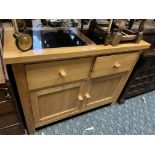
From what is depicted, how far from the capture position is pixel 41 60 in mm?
761

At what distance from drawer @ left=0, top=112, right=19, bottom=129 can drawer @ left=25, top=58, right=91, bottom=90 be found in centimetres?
22

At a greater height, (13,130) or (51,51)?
(51,51)

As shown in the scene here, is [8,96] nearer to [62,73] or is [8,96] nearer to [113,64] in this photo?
[62,73]

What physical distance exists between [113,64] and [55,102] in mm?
499

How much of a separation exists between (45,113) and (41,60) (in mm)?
509

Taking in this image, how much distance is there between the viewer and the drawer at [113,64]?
0.97 m

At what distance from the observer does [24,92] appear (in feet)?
2.85

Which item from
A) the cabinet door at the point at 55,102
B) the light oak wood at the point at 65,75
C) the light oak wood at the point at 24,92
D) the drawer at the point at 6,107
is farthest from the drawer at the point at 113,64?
the drawer at the point at 6,107

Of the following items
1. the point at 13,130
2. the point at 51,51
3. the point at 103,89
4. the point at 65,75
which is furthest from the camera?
the point at 103,89

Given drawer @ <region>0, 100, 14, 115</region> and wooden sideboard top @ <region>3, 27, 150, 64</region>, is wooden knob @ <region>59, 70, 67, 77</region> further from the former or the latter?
drawer @ <region>0, 100, 14, 115</region>

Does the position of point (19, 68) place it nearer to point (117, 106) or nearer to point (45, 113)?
point (45, 113)

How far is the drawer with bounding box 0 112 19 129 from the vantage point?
0.90 metres

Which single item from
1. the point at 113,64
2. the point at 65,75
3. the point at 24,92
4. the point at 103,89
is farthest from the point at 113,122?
the point at 24,92

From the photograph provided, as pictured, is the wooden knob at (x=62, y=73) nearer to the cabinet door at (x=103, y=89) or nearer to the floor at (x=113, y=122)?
the cabinet door at (x=103, y=89)
